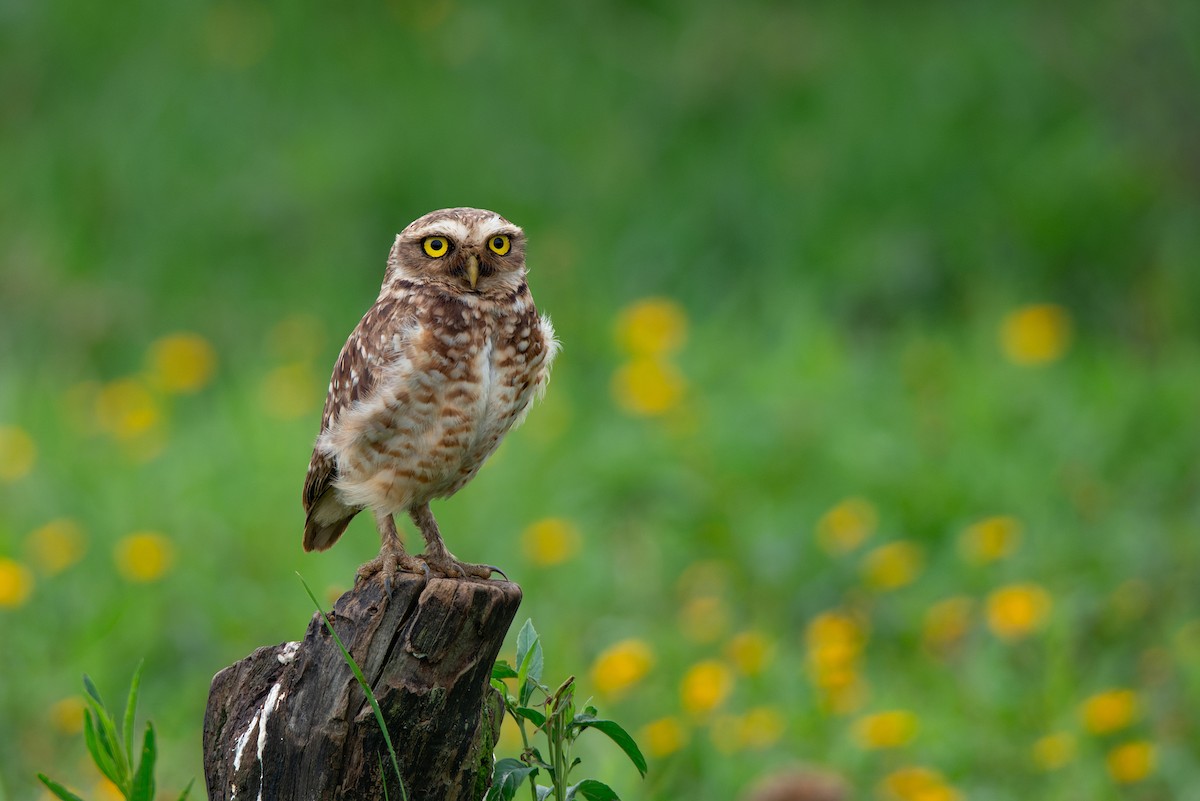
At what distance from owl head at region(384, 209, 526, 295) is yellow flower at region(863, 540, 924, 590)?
2.46 meters

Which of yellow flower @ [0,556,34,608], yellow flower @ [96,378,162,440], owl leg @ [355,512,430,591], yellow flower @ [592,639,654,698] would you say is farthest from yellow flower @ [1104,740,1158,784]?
yellow flower @ [96,378,162,440]

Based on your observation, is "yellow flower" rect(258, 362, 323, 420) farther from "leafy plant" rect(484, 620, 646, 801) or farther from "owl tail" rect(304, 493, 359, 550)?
"leafy plant" rect(484, 620, 646, 801)

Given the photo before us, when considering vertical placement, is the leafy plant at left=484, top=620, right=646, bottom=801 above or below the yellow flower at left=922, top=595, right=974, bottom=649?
below

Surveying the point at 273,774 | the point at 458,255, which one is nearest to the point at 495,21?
the point at 458,255

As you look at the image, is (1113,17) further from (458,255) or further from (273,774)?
(273,774)

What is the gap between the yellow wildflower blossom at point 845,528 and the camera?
5180 mm

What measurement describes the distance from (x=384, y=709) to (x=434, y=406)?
77 cm

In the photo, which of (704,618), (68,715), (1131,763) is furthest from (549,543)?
(1131,763)

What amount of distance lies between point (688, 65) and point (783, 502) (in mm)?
4681

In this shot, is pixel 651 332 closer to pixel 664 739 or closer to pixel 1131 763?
pixel 664 739

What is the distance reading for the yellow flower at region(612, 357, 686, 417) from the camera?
593 cm

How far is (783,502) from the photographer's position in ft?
18.4

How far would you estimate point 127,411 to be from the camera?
20.5 ft

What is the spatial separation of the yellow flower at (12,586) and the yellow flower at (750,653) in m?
2.20
